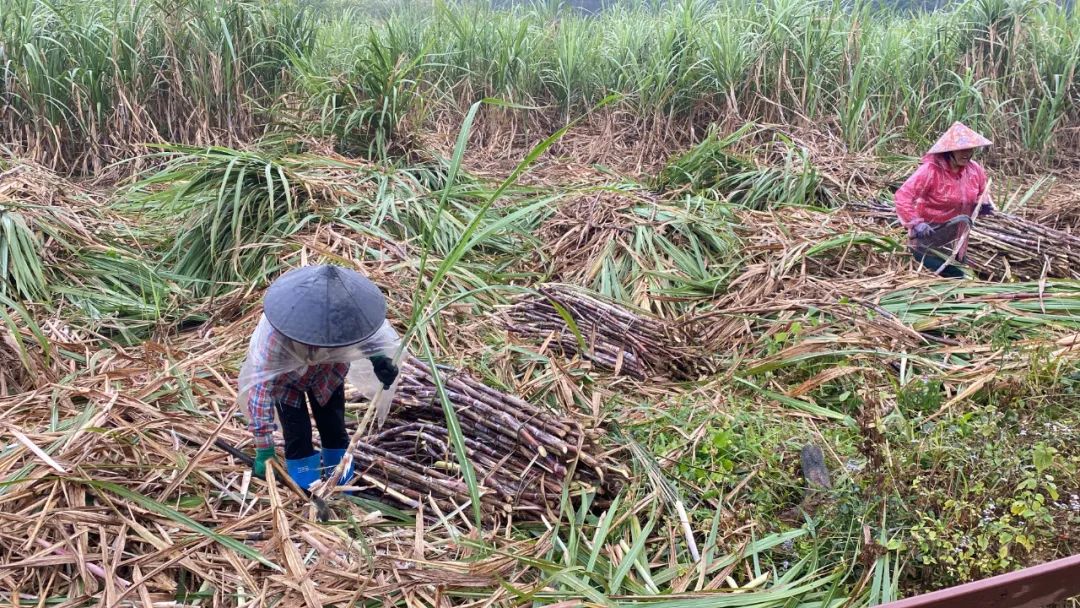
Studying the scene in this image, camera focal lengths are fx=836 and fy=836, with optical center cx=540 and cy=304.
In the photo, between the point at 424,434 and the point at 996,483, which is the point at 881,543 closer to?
the point at 996,483

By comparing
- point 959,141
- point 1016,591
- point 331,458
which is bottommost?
point 331,458

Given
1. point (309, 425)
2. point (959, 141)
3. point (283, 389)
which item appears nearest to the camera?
point (283, 389)

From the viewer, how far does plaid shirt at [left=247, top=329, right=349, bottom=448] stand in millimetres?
2463

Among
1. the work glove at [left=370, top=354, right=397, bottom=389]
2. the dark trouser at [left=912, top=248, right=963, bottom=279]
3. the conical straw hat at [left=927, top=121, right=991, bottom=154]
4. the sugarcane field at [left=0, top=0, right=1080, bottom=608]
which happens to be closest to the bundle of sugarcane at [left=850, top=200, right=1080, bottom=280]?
the sugarcane field at [left=0, top=0, right=1080, bottom=608]

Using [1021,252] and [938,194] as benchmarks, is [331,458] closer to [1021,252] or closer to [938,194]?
[938,194]

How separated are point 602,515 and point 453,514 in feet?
1.58

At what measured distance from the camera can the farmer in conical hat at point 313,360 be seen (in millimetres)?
2281

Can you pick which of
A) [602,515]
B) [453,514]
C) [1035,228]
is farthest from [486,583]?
[1035,228]

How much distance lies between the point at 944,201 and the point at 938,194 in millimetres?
50

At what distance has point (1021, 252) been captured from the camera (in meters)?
4.62

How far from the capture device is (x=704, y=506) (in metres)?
2.83

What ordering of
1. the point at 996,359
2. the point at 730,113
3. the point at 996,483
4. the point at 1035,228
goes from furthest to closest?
1. the point at 730,113
2. the point at 1035,228
3. the point at 996,359
4. the point at 996,483

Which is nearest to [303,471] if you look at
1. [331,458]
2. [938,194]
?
[331,458]

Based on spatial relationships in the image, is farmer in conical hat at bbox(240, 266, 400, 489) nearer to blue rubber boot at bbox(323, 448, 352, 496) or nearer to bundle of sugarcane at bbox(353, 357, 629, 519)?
blue rubber boot at bbox(323, 448, 352, 496)
